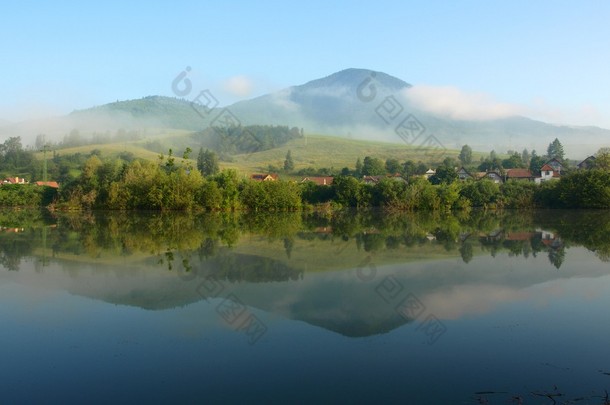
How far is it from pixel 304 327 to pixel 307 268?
640 cm

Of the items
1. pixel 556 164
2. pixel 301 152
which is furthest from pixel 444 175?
pixel 301 152

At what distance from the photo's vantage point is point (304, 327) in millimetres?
9297

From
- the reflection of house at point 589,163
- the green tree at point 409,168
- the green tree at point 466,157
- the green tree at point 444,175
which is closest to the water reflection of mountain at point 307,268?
the green tree at point 444,175

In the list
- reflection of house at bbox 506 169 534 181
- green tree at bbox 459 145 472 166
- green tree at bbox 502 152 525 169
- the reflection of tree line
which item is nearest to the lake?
the reflection of tree line

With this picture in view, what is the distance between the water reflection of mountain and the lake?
8cm

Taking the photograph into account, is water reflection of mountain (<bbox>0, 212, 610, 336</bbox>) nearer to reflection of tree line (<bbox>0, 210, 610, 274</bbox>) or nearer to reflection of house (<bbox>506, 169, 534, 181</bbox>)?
reflection of tree line (<bbox>0, 210, 610, 274</bbox>)

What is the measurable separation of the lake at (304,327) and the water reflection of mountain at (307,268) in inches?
3.0

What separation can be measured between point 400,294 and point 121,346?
6.29 meters

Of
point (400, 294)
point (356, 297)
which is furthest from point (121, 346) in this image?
point (400, 294)

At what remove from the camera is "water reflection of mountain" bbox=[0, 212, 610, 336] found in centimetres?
1118

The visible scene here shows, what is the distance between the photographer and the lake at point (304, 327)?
662 cm

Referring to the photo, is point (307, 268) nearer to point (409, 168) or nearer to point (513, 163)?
point (409, 168)

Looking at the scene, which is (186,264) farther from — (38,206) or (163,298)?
(38,206)

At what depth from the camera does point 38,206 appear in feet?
186
